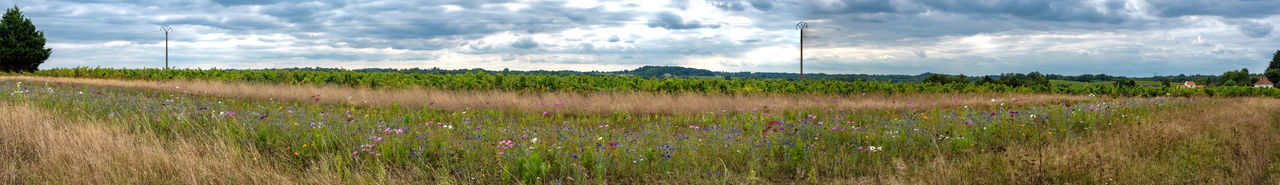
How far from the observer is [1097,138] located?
7.82 metres

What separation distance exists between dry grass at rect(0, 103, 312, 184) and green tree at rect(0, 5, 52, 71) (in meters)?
51.8

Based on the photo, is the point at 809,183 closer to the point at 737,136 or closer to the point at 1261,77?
the point at 737,136

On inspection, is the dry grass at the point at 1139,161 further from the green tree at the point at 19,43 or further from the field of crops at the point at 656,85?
the green tree at the point at 19,43

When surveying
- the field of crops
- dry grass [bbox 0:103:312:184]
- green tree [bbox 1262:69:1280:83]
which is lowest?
dry grass [bbox 0:103:312:184]

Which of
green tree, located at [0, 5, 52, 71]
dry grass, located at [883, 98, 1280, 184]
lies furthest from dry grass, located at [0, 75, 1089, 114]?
green tree, located at [0, 5, 52, 71]

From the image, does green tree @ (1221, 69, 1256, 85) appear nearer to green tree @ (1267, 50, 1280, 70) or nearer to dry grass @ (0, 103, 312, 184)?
green tree @ (1267, 50, 1280, 70)

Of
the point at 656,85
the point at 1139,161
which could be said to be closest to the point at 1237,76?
the point at 656,85

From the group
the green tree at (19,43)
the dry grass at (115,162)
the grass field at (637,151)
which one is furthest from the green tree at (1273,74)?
the green tree at (19,43)

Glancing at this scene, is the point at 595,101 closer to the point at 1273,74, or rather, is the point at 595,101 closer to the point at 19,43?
the point at 19,43

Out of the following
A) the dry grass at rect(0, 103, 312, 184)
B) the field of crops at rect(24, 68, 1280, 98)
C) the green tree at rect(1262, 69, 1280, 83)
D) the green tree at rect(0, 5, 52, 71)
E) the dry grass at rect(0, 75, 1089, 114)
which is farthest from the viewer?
the green tree at rect(1262, 69, 1280, 83)

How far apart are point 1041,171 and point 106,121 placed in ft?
35.1

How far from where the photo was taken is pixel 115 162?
582 centimetres

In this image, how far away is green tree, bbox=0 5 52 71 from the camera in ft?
148

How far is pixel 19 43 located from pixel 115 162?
54.8m
